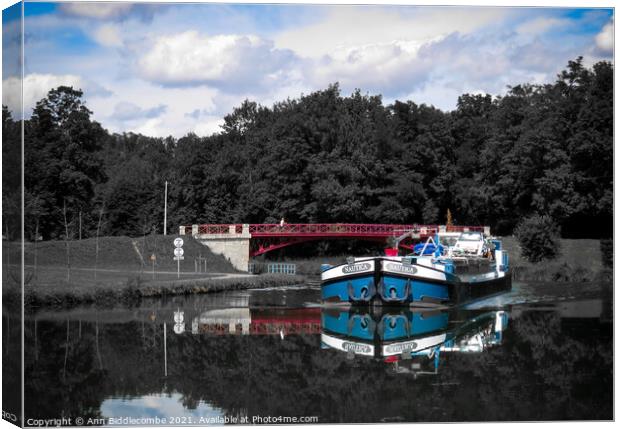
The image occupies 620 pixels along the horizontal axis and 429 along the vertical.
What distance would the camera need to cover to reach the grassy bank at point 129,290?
2889 cm

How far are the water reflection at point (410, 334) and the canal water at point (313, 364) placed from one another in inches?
2.0

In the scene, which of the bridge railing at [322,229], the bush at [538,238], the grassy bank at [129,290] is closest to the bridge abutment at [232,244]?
the bridge railing at [322,229]

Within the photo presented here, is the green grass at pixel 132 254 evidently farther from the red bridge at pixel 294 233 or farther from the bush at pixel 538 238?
the bush at pixel 538 238

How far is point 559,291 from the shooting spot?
131 ft

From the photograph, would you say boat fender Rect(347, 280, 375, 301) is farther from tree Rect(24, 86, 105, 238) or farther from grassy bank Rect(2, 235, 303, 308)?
tree Rect(24, 86, 105, 238)

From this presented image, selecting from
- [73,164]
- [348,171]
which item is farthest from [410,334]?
[348,171]

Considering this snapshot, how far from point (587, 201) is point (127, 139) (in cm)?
9206

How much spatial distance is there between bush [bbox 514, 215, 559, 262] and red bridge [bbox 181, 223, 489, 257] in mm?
7035

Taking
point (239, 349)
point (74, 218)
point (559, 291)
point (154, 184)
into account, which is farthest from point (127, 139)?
point (239, 349)

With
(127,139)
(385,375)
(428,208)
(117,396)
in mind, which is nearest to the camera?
(117,396)

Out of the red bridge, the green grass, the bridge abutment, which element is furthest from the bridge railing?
the green grass

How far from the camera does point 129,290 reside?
116ft

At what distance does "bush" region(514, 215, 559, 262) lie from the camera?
49.0m

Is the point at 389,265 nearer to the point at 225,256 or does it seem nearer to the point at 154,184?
the point at 225,256
